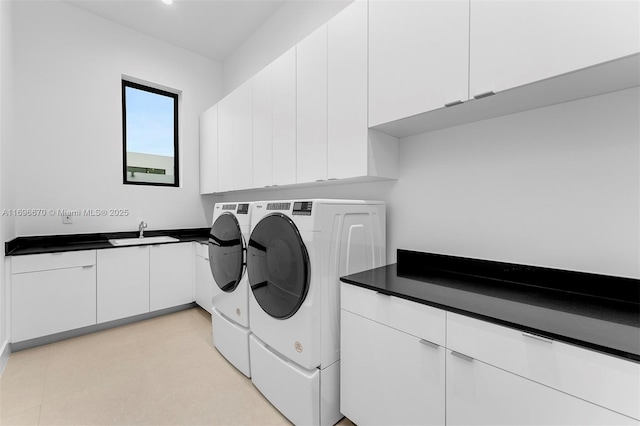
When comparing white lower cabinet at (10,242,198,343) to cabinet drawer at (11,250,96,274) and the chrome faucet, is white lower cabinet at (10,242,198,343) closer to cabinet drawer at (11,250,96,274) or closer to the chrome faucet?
cabinet drawer at (11,250,96,274)

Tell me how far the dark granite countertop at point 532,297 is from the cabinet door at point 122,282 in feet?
7.66

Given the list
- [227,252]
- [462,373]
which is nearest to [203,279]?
[227,252]

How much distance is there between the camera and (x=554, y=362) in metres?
0.77

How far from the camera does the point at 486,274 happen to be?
1412 mm

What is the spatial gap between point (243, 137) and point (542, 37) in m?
2.35

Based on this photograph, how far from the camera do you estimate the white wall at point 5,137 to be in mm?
1980

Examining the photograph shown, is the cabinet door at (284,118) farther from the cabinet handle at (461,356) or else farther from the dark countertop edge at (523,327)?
the cabinet handle at (461,356)

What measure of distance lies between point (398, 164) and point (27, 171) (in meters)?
3.38

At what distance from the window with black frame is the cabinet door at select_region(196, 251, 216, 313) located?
1.25 metres

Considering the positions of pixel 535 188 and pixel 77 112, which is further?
pixel 77 112

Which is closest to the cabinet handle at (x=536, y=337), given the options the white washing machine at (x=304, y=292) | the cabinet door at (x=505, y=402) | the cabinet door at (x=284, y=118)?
the cabinet door at (x=505, y=402)

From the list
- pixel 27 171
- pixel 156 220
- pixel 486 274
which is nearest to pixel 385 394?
pixel 486 274

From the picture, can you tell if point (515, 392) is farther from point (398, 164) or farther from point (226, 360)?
point (226, 360)

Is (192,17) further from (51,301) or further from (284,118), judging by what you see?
(51,301)
